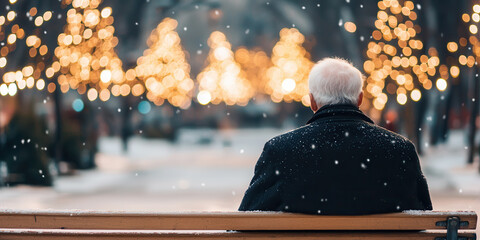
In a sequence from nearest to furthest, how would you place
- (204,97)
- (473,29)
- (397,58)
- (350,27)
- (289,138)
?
(289,138) < (473,29) < (397,58) < (350,27) < (204,97)

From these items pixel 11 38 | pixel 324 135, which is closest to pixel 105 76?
pixel 11 38

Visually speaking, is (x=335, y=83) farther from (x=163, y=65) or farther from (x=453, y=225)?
(x=163, y=65)

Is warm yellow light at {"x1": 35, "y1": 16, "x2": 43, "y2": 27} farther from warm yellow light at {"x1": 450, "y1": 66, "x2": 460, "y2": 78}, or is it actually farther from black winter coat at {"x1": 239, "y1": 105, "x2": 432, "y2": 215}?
black winter coat at {"x1": 239, "y1": 105, "x2": 432, "y2": 215}

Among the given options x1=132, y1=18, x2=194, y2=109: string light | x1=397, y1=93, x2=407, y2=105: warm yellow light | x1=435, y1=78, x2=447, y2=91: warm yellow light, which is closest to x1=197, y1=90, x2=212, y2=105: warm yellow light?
x1=132, y1=18, x2=194, y2=109: string light

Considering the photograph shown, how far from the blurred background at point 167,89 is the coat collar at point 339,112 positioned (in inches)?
224

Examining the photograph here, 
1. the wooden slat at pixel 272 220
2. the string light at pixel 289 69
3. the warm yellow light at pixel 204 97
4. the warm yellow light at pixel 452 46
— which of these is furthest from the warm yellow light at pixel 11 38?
the warm yellow light at pixel 204 97

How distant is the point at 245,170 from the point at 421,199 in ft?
39.1

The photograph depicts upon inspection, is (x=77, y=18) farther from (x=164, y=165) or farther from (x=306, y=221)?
(x=306, y=221)

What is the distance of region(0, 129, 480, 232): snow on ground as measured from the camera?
9031 mm

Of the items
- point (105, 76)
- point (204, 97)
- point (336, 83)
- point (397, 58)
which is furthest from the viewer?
point (204, 97)

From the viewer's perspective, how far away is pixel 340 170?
8.45ft

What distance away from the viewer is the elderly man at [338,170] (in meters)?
2.58

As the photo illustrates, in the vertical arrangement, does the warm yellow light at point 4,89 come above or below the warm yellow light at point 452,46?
below

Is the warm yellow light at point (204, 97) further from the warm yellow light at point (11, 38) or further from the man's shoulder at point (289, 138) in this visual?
the man's shoulder at point (289, 138)
